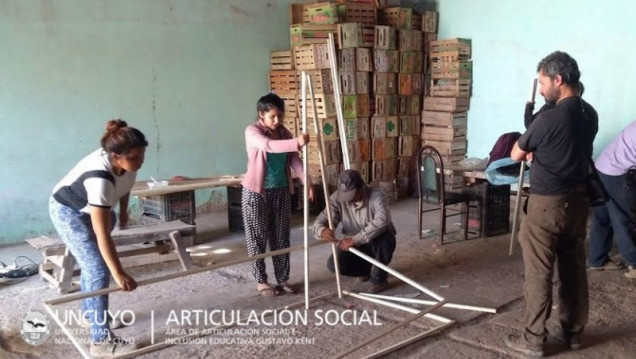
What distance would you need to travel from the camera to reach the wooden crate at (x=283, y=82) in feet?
23.1

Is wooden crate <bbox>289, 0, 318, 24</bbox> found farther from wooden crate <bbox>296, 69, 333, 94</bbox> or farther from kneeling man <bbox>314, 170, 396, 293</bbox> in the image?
kneeling man <bbox>314, 170, 396, 293</bbox>

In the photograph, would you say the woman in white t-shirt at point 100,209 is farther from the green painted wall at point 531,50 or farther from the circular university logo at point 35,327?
the green painted wall at point 531,50

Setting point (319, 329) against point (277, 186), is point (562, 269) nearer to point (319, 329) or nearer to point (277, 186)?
point (319, 329)

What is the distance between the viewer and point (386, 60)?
24.0ft

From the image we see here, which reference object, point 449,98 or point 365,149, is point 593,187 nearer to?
point 365,149

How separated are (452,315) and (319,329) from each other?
33.8 inches

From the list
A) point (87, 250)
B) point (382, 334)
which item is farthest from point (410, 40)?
point (87, 250)

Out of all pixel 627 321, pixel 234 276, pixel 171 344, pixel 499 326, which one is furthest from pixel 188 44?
pixel 627 321

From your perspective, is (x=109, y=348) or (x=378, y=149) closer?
(x=109, y=348)

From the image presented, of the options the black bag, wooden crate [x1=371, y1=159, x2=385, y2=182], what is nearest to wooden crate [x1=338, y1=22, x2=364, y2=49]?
wooden crate [x1=371, y1=159, x2=385, y2=182]

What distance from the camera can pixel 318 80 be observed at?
6.67m

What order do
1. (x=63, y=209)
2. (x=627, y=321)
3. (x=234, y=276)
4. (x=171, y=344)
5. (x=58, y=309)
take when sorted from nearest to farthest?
(x=63, y=209), (x=171, y=344), (x=627, y=321), (x=58, y=309), (x=234, y=276)

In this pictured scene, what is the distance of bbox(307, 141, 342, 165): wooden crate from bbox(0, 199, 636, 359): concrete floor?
1764mm

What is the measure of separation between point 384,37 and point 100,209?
5.26 metres
